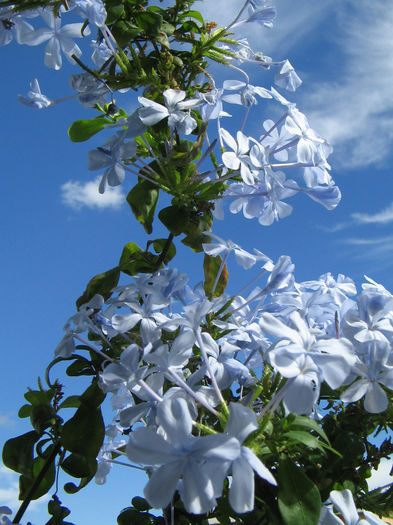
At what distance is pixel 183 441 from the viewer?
72 centimetres

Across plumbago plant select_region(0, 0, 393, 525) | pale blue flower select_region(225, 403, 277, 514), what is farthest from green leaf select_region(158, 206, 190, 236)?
pale blue flower select_region(225, 403, 277, 514)

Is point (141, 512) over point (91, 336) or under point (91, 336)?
under

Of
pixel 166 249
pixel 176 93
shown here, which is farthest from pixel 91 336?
pixel 176 93

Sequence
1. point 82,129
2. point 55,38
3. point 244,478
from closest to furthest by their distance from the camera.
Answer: point 244,478, point 55,38, point 82,129

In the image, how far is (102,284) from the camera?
49.1 inches

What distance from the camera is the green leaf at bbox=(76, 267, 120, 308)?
4.09 feet

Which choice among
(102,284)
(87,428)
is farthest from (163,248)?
(87,428)

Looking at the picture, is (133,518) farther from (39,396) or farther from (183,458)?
(183,458)

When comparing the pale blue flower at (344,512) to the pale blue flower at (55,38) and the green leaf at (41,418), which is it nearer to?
the green leaf at (41,418)

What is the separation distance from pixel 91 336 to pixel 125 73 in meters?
0.54

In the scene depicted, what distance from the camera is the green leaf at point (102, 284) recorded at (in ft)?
4.09

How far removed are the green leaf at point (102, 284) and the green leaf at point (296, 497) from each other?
54 centimetres

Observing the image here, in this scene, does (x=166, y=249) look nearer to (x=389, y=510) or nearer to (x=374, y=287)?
(x=374, y=287)

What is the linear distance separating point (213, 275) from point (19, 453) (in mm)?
556
